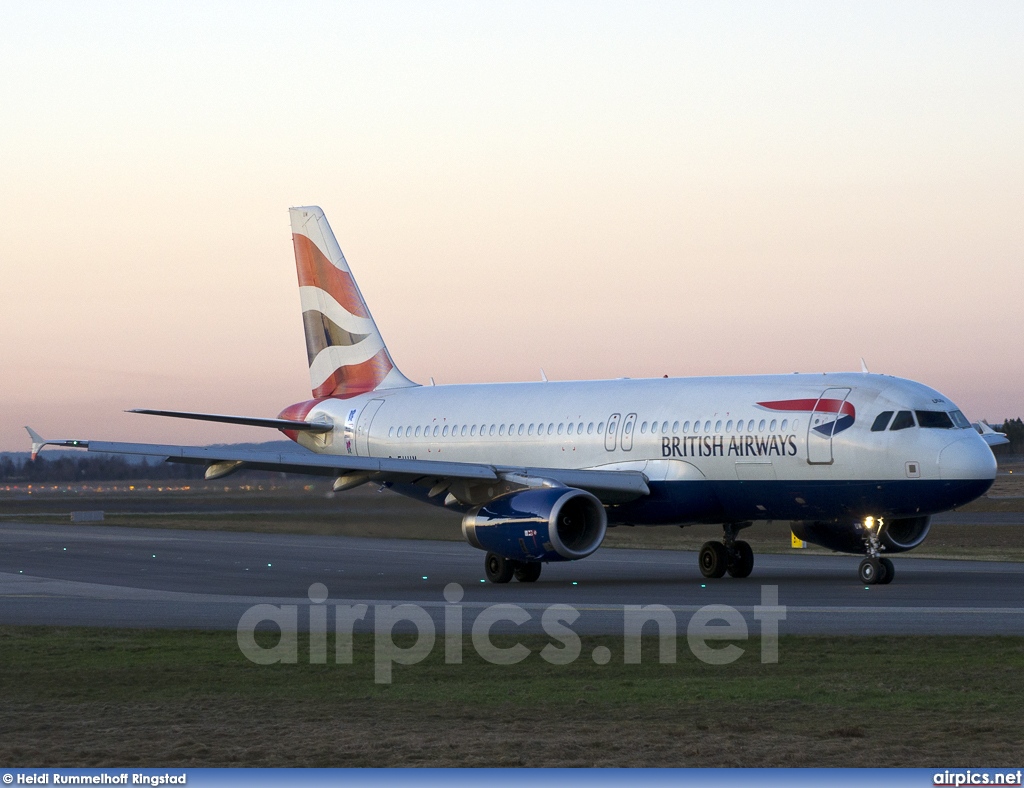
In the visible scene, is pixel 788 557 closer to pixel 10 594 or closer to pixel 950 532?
pixel 950 532

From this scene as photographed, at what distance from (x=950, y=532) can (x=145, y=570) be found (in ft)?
78.7

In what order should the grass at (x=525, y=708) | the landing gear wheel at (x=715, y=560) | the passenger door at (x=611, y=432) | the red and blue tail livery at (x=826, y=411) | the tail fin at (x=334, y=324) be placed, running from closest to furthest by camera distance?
the grass at (x=525, y=708), the red and blue tail livery at (x=826, y=411), the landing gear wheel at (x=715, y=560), the passenger door at (x=611, y=432), the tail fin at (x=334, y=324)

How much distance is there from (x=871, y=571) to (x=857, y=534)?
2.99 meters

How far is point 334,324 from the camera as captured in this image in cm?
3784

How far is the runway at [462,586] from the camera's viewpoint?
20047 millimetres

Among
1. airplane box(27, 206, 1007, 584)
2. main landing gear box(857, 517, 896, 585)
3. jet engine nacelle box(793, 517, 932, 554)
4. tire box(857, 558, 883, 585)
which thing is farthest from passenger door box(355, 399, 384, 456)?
tire box(857, 558, 883, 585)

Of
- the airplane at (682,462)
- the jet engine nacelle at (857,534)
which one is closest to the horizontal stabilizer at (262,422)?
the airplane at (682,462)

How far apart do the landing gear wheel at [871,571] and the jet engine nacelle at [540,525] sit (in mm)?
4518

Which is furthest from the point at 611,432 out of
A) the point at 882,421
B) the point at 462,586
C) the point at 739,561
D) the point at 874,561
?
the point at 874,561

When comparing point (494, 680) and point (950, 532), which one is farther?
point (950, 532)

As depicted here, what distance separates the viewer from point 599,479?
2788 cm

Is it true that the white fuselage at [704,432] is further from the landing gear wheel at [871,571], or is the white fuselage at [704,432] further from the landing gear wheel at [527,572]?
the landing gear wheel at [527,572]

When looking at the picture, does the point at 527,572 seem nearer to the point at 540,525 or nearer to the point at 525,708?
the point at 540,525

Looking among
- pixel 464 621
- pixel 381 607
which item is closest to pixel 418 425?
pixel 381 607
